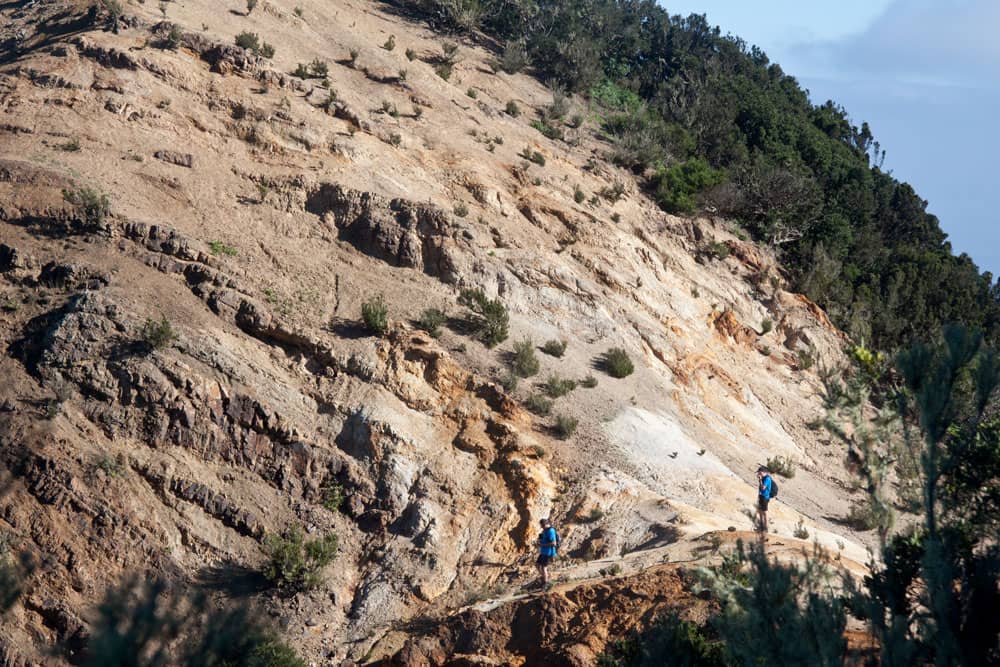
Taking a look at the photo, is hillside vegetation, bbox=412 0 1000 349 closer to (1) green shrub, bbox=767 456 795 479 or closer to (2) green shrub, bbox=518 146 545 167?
(2) green shrub, bbox=518 146 545 167

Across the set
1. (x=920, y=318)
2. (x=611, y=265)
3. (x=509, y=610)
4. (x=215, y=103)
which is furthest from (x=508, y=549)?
(x=920, y=318)

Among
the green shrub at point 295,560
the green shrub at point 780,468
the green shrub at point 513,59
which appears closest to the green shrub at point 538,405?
the green shrub at point 295,560

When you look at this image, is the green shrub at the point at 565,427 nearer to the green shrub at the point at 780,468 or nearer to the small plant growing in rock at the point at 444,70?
the green shrub at the point at 780,468

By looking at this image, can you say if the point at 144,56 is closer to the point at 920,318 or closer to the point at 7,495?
the point at 7,495

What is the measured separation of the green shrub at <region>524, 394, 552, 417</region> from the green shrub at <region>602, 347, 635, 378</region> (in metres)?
2.09

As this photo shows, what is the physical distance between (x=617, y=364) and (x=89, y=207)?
391 inches

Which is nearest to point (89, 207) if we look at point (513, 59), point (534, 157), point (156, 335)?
point (156, 335)

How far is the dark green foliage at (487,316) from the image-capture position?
16094 millimetres

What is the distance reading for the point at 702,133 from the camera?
2848cm

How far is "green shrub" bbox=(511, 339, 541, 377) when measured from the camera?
618 inches

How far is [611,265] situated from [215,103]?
30.9 ft

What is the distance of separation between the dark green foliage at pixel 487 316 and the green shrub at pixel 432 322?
69 centimetres

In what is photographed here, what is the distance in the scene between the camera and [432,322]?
15.9m

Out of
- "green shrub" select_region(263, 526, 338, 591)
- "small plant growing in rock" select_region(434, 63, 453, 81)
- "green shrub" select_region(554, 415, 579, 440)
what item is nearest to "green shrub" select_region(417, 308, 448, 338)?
"green shrub" select_region(554, 415, 579, 440)
